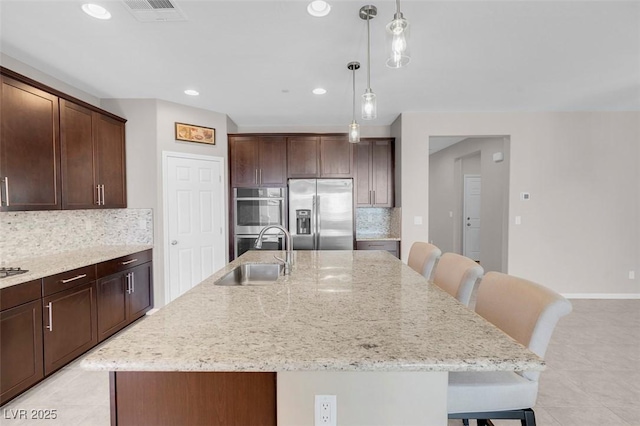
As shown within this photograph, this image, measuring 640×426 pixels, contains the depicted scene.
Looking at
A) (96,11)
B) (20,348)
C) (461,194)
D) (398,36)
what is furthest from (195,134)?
(461,194)

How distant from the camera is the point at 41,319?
2.10 metres

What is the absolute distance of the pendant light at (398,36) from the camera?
1232 mm

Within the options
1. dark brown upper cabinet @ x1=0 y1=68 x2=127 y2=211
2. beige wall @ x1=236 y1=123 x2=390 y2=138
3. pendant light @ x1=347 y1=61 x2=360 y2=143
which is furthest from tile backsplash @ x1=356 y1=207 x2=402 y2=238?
dark brown upper cabinet @ x1=0 y1=68 x2=127 y2=211

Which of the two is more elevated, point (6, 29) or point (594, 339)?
point (6, 29)

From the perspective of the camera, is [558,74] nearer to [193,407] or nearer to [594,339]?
[594,339]

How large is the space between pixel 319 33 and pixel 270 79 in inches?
37.2

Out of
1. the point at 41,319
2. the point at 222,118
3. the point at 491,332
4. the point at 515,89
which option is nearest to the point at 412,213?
Result: the point at 515,89

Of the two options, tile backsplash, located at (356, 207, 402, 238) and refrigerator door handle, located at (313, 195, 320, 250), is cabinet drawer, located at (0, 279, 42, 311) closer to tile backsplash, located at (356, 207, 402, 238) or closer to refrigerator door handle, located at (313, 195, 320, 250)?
refrigerator door handle, located at (313, 195, 320, 250)

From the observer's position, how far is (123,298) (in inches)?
119

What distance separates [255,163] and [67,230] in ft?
→ 7.47

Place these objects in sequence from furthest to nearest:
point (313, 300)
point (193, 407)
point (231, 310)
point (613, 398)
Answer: point (613, 398), point (313, 300), point (231, 310), point (193, 407)

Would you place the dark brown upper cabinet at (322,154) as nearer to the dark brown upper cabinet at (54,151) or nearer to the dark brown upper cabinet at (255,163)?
the dark brown upper cabinet at (255,163)

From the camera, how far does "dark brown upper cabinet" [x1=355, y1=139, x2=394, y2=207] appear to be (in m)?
4.38

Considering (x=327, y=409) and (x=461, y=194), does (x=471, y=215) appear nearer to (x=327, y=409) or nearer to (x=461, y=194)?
(x=461, y=194)
